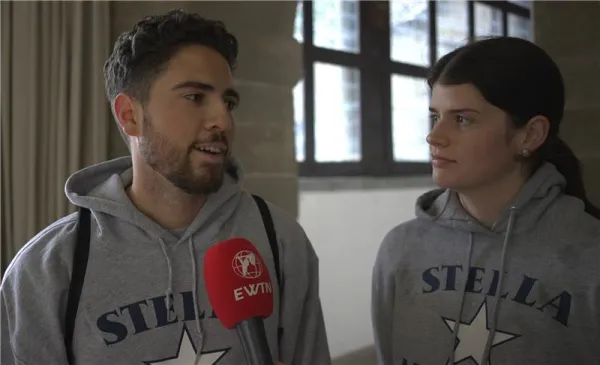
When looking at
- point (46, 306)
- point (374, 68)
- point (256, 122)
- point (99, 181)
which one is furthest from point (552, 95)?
point (374, 68)

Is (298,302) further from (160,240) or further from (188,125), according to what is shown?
(188,125)

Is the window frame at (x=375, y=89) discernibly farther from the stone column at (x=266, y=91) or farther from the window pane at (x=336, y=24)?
the stone column at (x=266, y=91)

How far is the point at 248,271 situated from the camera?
3.08 feet

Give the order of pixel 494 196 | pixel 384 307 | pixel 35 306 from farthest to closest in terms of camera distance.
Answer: pixel 384 307 < pixel 494 196 < pixel 35 306

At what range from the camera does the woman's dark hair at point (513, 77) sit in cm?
124

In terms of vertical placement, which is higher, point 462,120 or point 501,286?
point 462,120

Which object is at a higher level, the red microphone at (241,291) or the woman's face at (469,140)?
the woman's face at (469,140)

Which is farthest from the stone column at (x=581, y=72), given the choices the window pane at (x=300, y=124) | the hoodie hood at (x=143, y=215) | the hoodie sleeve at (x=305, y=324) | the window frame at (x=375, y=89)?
the window frame at (x=375, y=89)

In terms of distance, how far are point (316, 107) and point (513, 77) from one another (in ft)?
6.98

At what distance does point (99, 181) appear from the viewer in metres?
1.30

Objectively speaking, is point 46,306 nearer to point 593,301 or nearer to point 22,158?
point 22,158

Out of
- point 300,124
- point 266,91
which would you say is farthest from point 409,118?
point 266,91

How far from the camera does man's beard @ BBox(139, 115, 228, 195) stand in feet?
3.77

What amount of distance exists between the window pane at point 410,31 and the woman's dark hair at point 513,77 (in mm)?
2539
